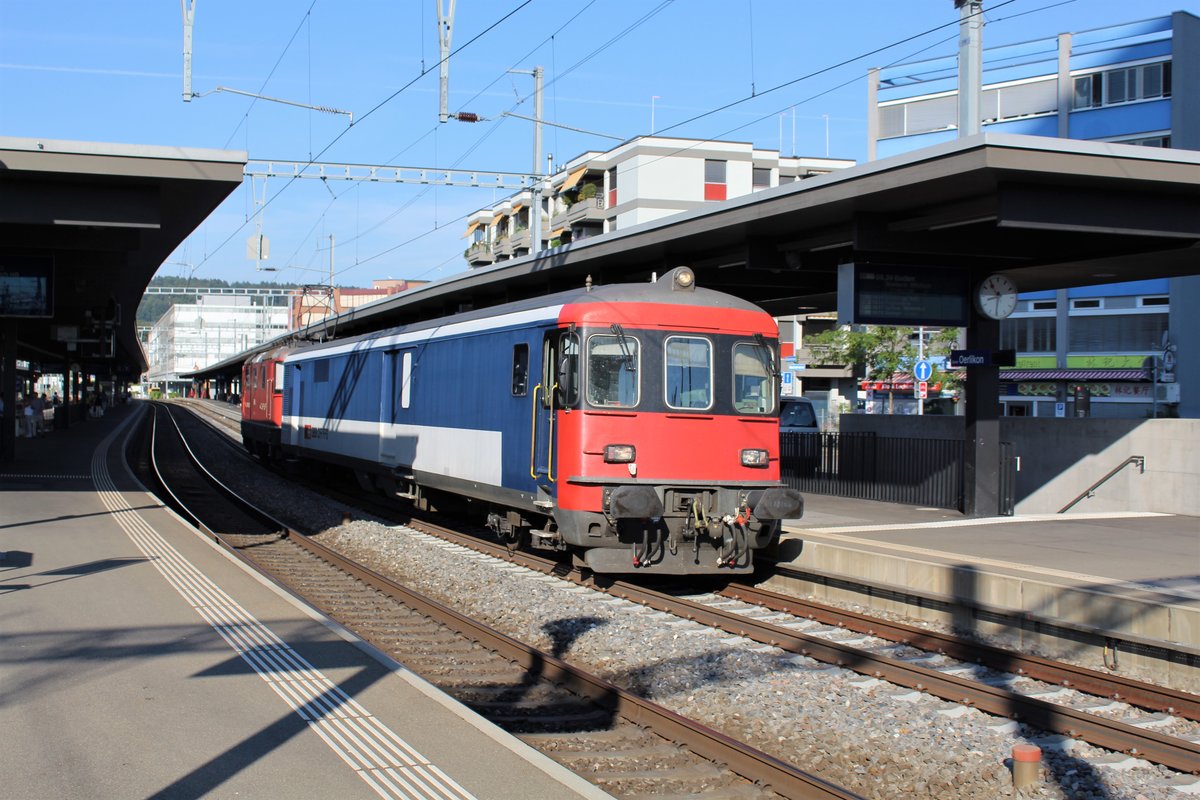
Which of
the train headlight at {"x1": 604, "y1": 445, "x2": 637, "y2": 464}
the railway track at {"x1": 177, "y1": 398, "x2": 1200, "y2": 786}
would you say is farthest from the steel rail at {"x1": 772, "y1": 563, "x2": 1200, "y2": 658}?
the train headlight at {"x1": 604, "y1": 445, "x2": 637, "y2": 464}

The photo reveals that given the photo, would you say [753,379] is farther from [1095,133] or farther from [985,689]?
[1095,133]

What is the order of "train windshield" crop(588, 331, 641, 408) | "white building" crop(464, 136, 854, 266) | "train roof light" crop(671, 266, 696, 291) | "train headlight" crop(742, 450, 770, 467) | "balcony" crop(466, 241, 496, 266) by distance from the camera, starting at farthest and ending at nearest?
"balcony" crop(466, 241, 496, 266) < "white building" crop(464, 136, 854, 266) < "train roof light" crop(671, 266, 696, 291) < "train headlight" crop(742, 450, 770, 467) < "train windshield" crop(588, 331, 641, 408)

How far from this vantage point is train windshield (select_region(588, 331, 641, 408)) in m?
11.5

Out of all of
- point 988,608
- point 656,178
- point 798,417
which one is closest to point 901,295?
point 988,608

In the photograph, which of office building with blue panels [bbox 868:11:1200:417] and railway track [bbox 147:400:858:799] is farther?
office building with blue panels [bbox 868:11:1200:417]

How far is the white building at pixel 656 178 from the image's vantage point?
60.7 m

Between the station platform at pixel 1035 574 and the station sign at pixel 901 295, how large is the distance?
297 centimetres

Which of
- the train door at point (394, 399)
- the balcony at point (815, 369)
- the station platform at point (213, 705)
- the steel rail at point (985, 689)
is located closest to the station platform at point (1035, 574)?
the steel rail at point (985, 689)

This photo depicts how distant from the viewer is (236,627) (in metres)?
8.96

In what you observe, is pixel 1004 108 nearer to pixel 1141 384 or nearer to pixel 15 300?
pixel 1141 384

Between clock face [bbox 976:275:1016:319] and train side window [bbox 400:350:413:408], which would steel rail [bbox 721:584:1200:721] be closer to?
clock face [bbox 976:275:1016:319]

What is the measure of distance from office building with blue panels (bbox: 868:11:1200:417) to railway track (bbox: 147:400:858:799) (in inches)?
1528

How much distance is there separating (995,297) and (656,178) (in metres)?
46.2

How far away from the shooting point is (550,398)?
39.0 ft
